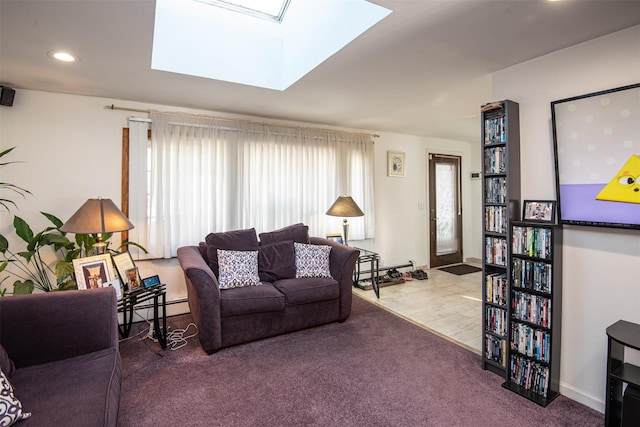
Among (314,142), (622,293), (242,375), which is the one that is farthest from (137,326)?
(622,293)

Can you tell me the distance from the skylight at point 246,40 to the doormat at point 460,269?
4180mm

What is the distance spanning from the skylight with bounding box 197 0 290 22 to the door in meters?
3.70

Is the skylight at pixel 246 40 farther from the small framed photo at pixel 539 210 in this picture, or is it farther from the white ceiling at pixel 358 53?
the small framed photo at pixel 539 210

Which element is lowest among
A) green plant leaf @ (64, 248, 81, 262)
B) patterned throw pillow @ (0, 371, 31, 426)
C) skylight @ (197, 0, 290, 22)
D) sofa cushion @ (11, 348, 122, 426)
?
sofa cushion @ (11, 348, 122, 426)

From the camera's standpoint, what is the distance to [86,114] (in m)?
3.15

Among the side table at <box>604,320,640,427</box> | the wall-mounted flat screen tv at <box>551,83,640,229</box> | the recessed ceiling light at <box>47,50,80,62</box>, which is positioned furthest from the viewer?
the recessed ceiling light at <box>47,50,80,62</box>

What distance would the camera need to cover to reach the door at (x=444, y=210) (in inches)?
221

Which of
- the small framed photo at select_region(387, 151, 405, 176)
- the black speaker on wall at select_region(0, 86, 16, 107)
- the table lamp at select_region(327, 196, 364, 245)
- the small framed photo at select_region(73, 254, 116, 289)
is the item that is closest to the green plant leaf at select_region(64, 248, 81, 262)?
the small framed photo at select_region(73, 254, 116, 289)

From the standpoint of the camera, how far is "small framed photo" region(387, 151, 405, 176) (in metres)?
5.06

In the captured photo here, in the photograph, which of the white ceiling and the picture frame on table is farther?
the picture frame on table

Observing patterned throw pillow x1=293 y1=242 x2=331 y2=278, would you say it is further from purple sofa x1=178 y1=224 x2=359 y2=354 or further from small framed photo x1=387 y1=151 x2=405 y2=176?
small framed photo x1=387 y1=151 x2=405 y2=176

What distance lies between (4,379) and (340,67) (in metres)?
2.61

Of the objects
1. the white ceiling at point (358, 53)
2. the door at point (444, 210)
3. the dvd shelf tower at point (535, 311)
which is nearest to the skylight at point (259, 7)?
the white ceiling at point (358, 53)

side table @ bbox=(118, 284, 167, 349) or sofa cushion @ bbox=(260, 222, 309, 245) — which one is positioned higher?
sofa cushion @ bbox=(260, 222, 309, 245)
